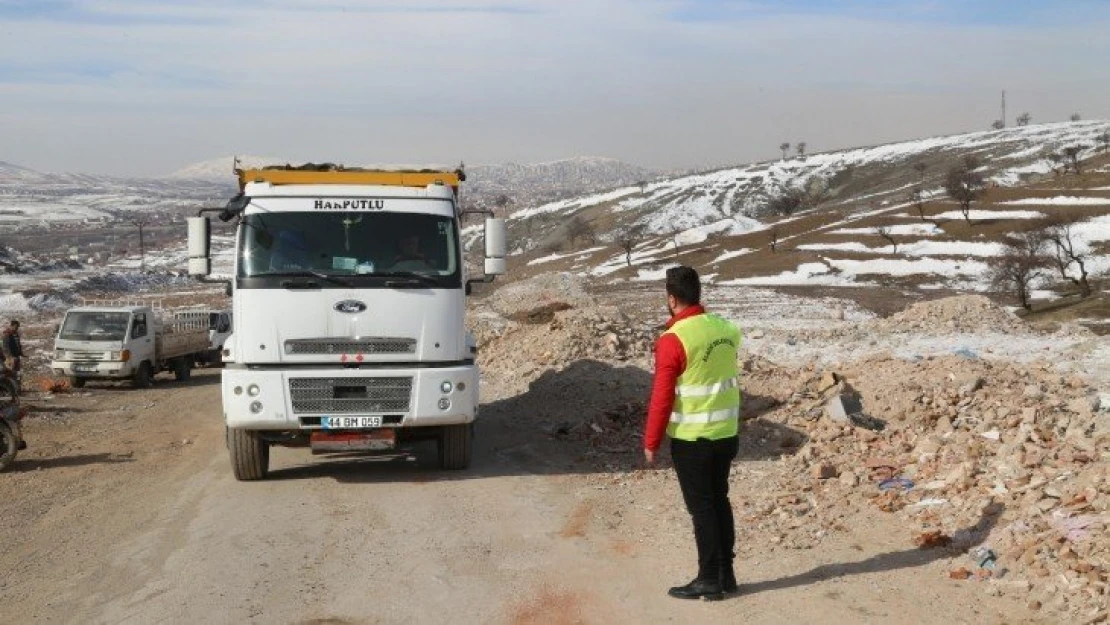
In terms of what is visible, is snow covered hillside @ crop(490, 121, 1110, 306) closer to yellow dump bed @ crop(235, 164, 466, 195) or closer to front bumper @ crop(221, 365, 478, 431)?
yellow dump bed @ crop(235, 164, 466, 195)

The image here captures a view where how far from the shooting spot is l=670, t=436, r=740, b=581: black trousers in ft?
20.8

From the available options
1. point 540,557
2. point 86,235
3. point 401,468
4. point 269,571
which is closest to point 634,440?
point 401,468

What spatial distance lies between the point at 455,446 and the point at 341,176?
10.1 ft

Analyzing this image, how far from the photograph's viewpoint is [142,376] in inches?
985

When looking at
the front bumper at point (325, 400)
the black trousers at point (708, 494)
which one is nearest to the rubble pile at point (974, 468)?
the black trousers at point (708, 494)

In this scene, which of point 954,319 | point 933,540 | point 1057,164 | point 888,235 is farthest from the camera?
point 1057,164

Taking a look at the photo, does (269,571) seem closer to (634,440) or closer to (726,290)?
(634,440)

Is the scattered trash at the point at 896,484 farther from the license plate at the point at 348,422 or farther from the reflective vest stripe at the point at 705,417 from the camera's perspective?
the license plate at the point at 348,422

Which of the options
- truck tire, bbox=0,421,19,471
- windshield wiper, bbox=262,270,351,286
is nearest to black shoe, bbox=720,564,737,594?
windshield wiper, bbox=262,270,351,286

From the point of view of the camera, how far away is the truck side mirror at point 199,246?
10516mm

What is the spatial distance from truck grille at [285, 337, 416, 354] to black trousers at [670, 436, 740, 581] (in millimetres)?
4432

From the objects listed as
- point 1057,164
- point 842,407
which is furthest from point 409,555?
point 1057,164

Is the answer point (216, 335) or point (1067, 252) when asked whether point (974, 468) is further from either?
point (1067, 252)

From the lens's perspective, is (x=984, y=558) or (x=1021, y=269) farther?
(x=1021, y=269)
